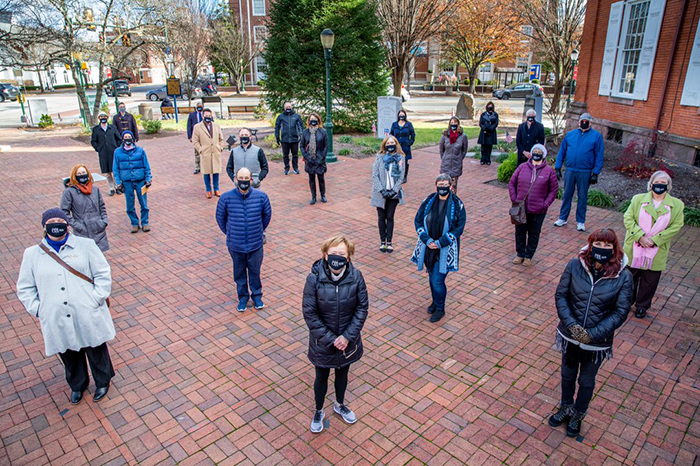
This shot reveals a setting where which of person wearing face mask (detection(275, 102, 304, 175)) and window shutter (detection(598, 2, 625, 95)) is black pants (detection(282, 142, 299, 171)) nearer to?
person wearing face mask (detection(275, 102, 304, 175))

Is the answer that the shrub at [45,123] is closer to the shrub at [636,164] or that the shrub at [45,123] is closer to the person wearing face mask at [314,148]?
the person wearing face mask at [314,148]

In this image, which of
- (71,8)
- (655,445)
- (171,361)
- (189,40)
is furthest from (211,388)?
(189,40)

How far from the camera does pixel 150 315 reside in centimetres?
629

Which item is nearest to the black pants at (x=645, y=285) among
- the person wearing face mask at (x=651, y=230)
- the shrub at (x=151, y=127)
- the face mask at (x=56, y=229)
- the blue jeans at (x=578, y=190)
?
the person wearing face mask at (x=651, y=230)

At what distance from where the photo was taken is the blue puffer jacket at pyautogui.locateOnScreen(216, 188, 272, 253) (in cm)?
602

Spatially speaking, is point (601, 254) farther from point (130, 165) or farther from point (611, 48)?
point (611, 48)

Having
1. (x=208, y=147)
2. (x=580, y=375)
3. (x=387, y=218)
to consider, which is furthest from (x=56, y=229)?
(x=208, y=147)

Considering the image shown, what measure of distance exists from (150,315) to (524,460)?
4.58 metres

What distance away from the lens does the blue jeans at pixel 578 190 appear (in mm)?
8922

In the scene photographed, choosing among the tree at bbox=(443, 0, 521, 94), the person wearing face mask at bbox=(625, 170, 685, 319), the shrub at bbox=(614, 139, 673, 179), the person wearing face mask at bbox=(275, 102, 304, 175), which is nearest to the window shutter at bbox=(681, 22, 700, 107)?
the shrub at bbox=(614, 139, 673, 179)

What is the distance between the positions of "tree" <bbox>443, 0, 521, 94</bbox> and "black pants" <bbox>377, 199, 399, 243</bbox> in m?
34.1

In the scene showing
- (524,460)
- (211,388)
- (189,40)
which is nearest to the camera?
(524,460)

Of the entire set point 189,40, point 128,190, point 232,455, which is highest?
point 189,40

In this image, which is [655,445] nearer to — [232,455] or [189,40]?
[232,455]
